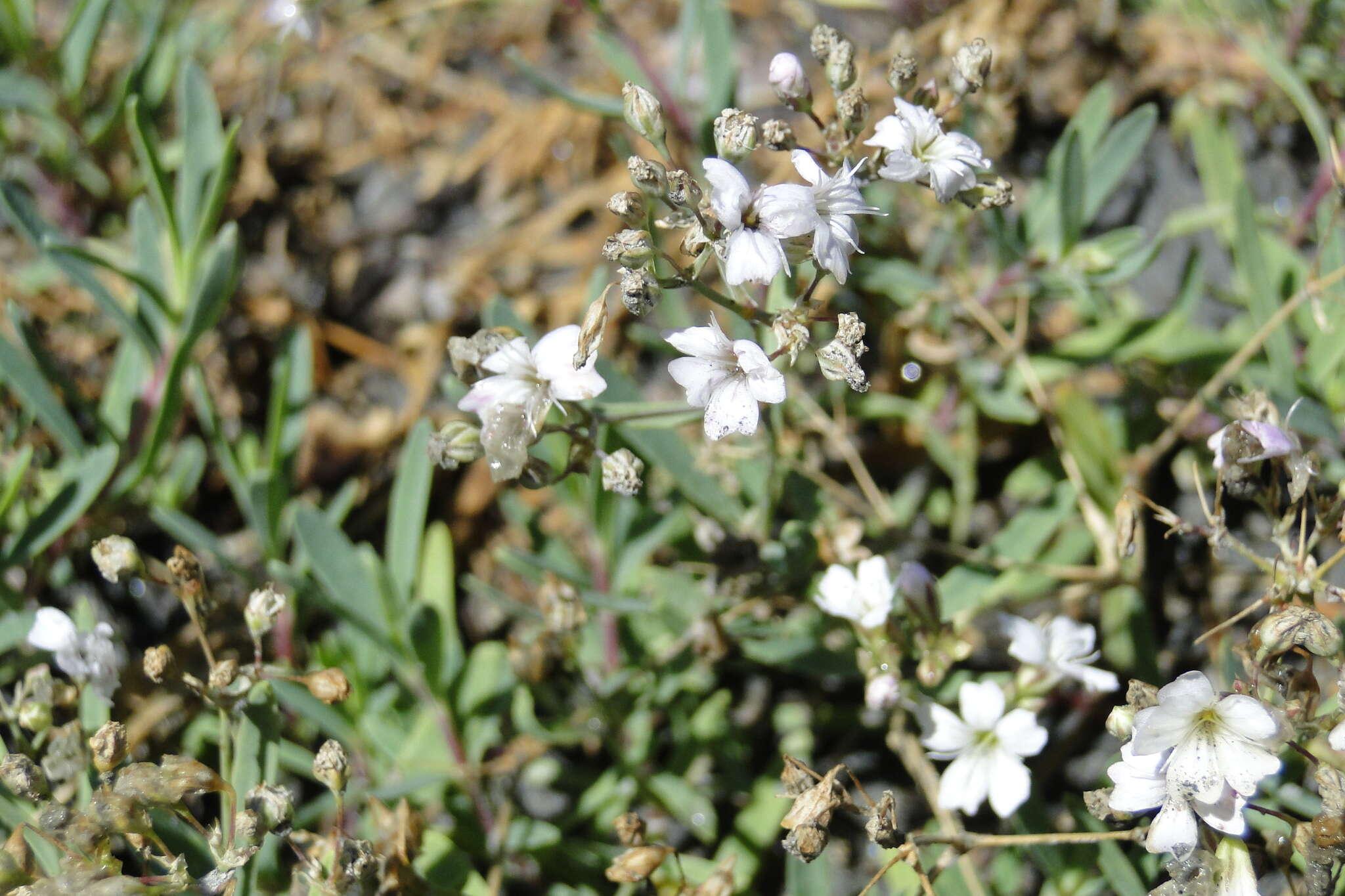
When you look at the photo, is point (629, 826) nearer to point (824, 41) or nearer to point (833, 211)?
point (833, 211)

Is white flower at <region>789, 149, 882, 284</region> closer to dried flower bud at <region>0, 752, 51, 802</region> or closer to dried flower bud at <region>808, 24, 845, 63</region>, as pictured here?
dried flower bud at <region>808, 24, 845, 63</region>

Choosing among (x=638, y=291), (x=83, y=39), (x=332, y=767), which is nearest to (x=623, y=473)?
(x=638, y=291)

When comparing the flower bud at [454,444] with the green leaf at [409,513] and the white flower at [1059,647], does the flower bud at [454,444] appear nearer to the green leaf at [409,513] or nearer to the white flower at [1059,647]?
the green leaf at [409,513]

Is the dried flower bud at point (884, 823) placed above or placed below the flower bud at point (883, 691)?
above

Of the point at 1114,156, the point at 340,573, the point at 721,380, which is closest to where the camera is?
the point at 721,380

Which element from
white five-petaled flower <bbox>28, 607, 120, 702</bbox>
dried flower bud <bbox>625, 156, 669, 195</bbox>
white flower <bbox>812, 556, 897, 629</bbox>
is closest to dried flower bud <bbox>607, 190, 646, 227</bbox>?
dried flower bud <bbox>625, 156, 669, 195</bbox>

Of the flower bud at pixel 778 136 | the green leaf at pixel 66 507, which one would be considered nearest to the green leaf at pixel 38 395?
the green leaf at pixel 66 507

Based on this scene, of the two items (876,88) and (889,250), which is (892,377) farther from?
(876,88)
